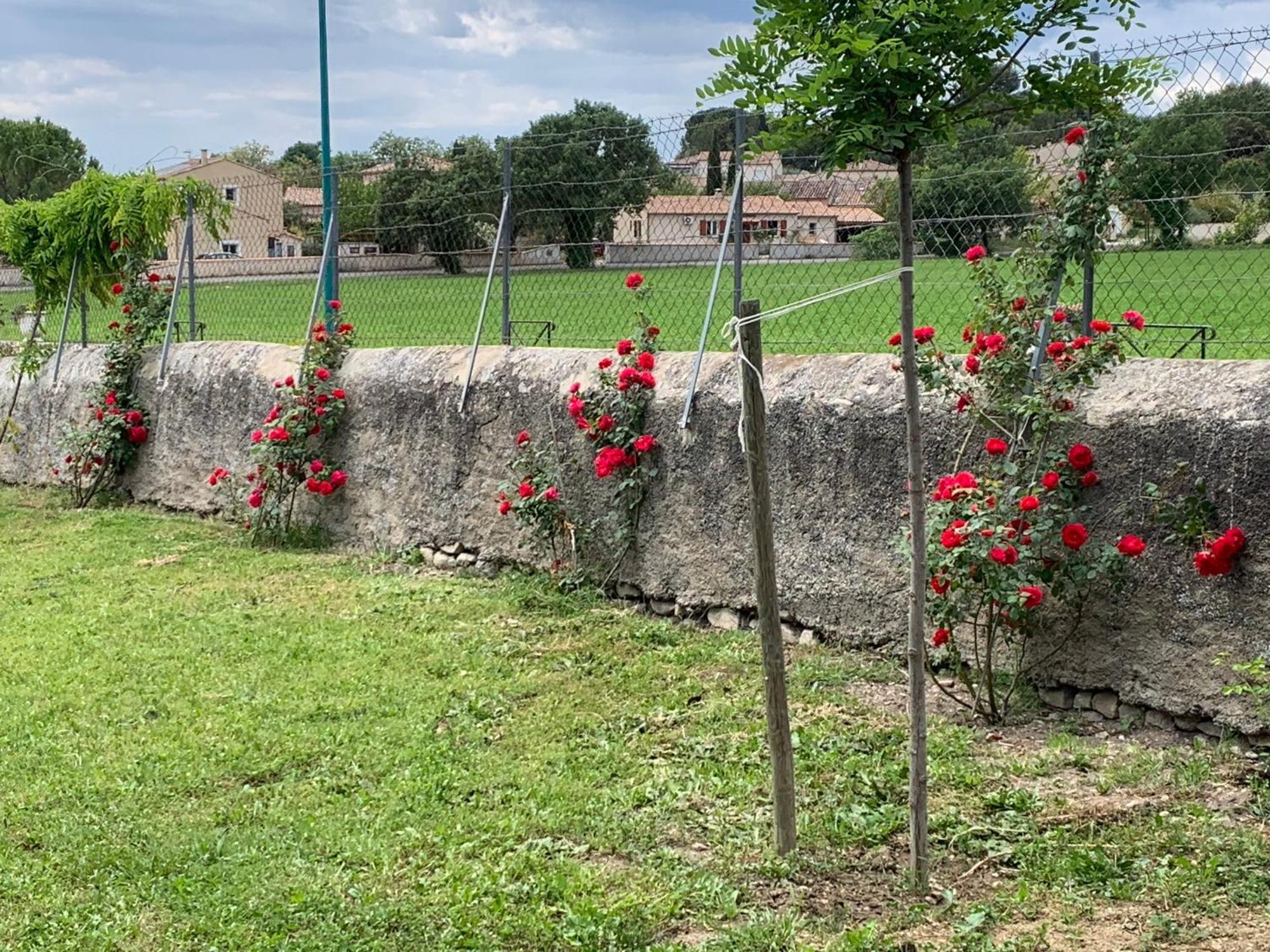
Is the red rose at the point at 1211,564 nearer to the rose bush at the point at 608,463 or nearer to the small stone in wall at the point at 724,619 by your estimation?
the small stone in wall at the point at 724,619

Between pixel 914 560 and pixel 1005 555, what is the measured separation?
1152mm

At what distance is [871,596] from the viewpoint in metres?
5.22

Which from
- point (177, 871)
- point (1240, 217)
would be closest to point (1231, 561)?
point (1240, 217)

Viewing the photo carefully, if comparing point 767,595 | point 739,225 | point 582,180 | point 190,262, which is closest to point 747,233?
point 739,225

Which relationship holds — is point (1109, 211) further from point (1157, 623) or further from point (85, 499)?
point (85, 499)

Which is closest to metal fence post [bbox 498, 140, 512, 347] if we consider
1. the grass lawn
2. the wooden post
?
the grass lawn

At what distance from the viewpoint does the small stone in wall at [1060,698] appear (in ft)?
15.0

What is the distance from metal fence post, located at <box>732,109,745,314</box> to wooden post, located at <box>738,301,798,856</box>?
265 cm

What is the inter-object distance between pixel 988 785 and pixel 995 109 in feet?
6.71

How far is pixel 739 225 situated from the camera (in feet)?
20.0

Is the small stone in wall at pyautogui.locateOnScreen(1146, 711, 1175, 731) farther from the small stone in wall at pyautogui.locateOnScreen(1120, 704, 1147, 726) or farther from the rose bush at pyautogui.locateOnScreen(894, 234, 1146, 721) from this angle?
the rose bush at pyautogui.locateOnScreen(894, 234, 1146, 721)

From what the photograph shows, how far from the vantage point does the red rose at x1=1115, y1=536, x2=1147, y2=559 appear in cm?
414

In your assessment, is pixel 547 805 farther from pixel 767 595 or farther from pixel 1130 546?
pixel 1130 546

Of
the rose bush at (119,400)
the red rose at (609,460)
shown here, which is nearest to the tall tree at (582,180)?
the red rose at (609,460)
